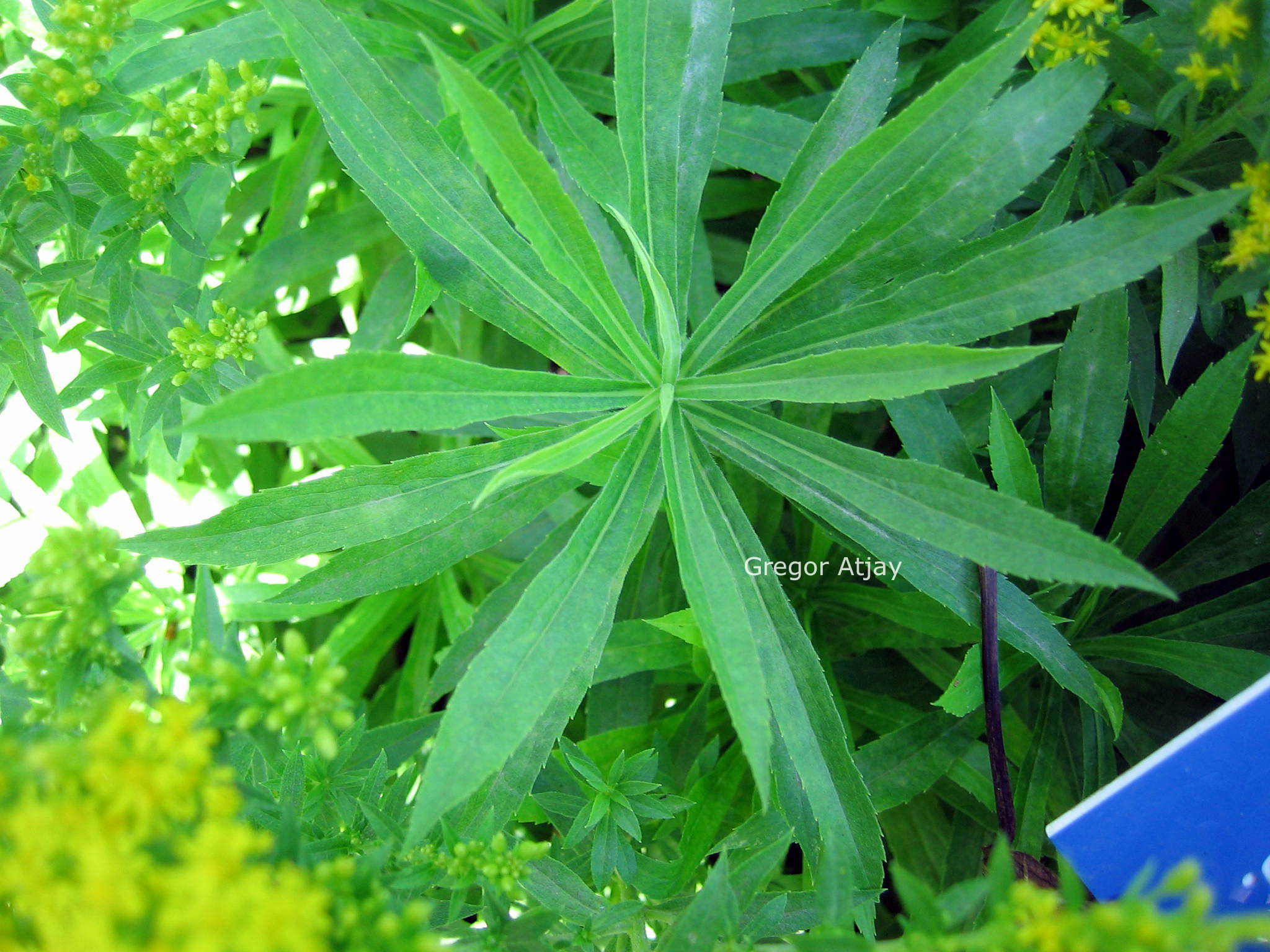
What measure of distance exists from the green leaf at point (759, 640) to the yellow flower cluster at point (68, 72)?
0.66m

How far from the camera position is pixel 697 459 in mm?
934

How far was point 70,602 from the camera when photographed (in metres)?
0.63

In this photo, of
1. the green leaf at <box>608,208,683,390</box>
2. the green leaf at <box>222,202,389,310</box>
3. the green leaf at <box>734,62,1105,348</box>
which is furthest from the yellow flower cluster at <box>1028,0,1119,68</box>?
the green leaf at <box>222,202,389,310</box>

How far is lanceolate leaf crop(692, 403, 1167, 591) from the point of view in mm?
688

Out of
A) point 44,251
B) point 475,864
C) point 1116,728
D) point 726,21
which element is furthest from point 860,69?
point 44,251

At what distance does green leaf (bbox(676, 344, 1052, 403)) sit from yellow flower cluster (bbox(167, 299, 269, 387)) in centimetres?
53

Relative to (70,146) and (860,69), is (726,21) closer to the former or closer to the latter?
(860,69)

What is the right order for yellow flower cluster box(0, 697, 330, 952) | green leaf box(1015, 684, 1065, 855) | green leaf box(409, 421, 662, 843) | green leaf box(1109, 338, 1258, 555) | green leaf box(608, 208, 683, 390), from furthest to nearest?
green leaf box(1015, 684, 1065, 855), green leaf box(1109, 338, 1258, 555), green leaf box(608, 208, 683, 390), green leaf box(409, 421, 662, 843), yellow flower cluster box(0, 697, 330, 952)

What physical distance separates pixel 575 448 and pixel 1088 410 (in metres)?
0.61

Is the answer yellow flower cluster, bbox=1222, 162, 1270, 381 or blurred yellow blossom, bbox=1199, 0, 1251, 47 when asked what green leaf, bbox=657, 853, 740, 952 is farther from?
blurred yellow blossom, bbox=1199, 0, 1251, 47

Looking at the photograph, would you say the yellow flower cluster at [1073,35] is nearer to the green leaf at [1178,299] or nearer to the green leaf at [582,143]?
the green leaf at [1178,299]

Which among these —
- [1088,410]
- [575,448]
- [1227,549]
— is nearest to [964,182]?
[1088,410]

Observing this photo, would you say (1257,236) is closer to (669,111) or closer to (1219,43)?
(1219,43)

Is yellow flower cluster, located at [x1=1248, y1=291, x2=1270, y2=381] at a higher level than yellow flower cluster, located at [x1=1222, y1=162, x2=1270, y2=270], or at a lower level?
lower
